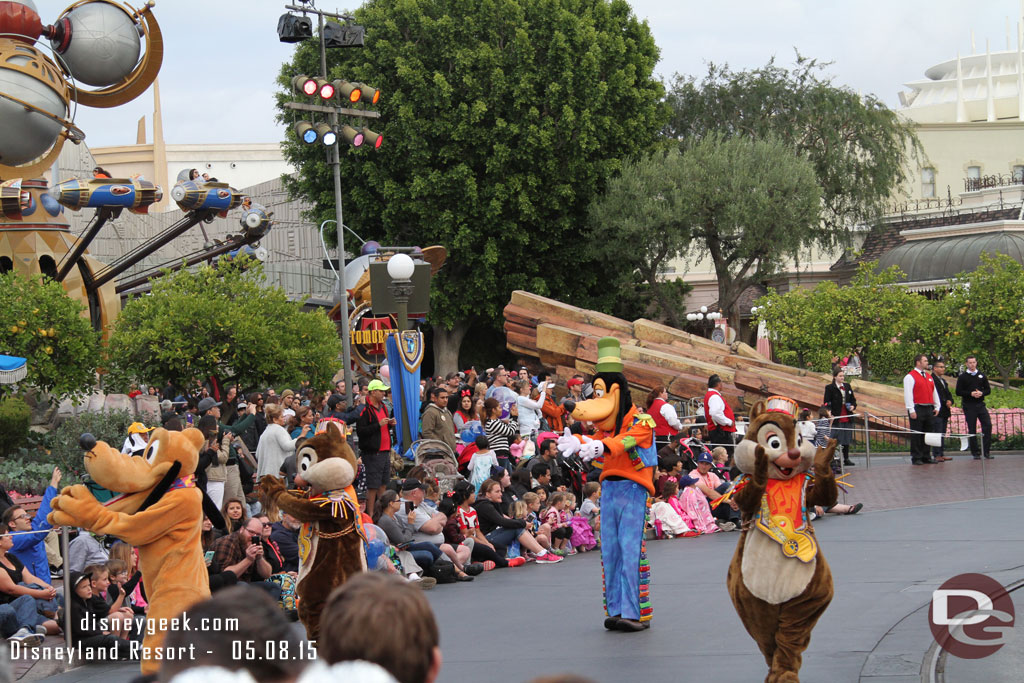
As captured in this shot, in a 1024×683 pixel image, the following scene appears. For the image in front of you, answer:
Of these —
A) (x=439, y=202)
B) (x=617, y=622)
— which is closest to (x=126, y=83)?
(x=439, y=202)

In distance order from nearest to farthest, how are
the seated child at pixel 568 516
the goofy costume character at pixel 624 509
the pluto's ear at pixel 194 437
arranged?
the pluto's ear at pixel 194 437
the goofy costume character at pixel 624 509
the seated child at pixel 568 516

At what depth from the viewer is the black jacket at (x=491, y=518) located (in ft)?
39.5

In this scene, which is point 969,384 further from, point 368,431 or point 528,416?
point 368,431

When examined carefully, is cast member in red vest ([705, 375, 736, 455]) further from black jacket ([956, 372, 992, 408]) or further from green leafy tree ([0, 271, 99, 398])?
green leafy tree ([0, 271, 99, 398])

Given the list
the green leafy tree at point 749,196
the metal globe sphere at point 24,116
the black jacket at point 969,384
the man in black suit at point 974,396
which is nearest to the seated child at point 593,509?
the man in black suit at point 974,396

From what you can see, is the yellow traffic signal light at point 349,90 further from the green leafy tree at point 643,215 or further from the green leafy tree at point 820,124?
the green leafy tree at point 820,124

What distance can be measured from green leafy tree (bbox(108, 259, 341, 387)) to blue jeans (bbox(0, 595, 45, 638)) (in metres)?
11.4

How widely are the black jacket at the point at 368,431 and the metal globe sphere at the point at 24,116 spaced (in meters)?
12.1

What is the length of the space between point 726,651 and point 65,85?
62.7 feet

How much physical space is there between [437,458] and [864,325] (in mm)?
16313

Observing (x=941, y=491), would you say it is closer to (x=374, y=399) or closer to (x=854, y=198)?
(x=374, y=399)

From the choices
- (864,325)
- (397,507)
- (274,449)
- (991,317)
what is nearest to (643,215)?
(864,325)

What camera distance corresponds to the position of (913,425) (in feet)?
59.5

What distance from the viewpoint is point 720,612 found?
30.1ft
